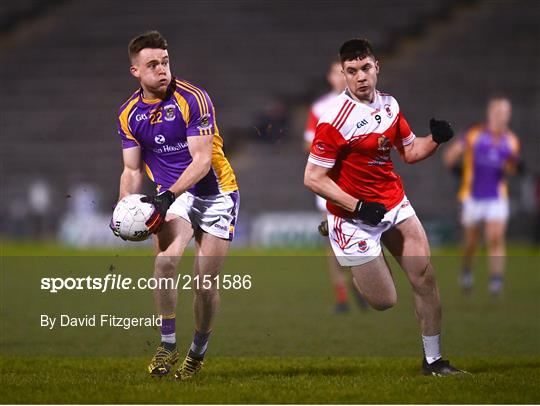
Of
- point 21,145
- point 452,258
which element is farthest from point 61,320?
point 21,145

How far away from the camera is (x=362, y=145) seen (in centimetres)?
739

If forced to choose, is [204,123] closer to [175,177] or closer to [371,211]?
[175,177]

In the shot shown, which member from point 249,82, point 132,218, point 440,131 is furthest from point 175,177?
point 249,82

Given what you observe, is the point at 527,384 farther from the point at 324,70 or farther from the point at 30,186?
the point at 324,70

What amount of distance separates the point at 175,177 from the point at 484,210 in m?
8.02

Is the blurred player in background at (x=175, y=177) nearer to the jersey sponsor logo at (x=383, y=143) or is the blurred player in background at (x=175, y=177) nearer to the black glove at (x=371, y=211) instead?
the black glove at (x=371, y=211)

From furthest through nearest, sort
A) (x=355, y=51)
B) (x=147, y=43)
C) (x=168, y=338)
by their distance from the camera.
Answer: (x=168, y=338)
(x=147, y=43)
(x=355, y=51)

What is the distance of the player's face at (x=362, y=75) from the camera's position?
7.20 m

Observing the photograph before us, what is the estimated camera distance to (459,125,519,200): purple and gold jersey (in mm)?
14672

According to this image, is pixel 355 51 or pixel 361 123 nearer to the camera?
pixel 355 51

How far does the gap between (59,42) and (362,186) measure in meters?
26.8

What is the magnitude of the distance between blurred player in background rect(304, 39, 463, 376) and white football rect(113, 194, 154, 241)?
1.15 m

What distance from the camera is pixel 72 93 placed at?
30438mm

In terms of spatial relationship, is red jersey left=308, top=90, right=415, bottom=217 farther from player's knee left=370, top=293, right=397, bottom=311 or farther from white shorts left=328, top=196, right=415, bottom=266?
player's knee left=370, top=293, right=397, bottom=311
